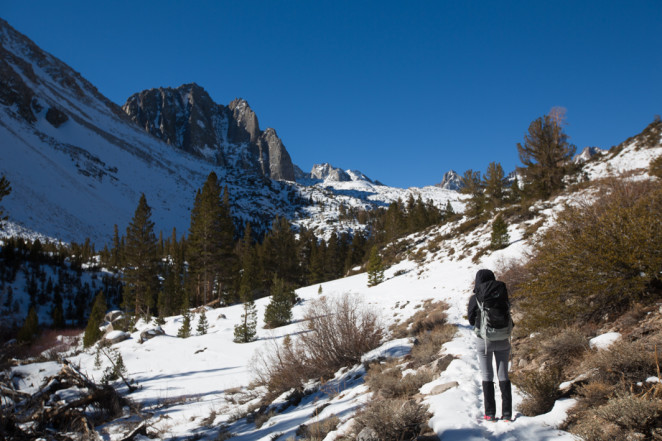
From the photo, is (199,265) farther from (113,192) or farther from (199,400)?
(113,192)

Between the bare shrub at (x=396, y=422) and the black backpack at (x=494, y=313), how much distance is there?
1.24 meters

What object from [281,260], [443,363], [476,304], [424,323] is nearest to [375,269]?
[424,323]

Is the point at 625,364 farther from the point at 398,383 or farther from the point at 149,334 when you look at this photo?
the point at 149,334

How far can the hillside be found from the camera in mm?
4258

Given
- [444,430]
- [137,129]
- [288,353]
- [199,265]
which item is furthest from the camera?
[137,129]

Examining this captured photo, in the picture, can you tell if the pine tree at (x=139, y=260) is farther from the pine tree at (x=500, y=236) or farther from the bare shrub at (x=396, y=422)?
the bare shrub at (x=396, y=422)

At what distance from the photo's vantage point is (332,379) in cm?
809

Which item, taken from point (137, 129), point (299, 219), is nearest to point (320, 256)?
point (299, 219)

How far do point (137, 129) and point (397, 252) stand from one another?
184 meters

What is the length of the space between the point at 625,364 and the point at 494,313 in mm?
1278

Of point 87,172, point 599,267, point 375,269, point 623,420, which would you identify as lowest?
point 623,420

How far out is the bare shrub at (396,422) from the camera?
147 inches

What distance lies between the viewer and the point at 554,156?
22.8 metres

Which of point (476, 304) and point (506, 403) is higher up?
point (476, 304)
